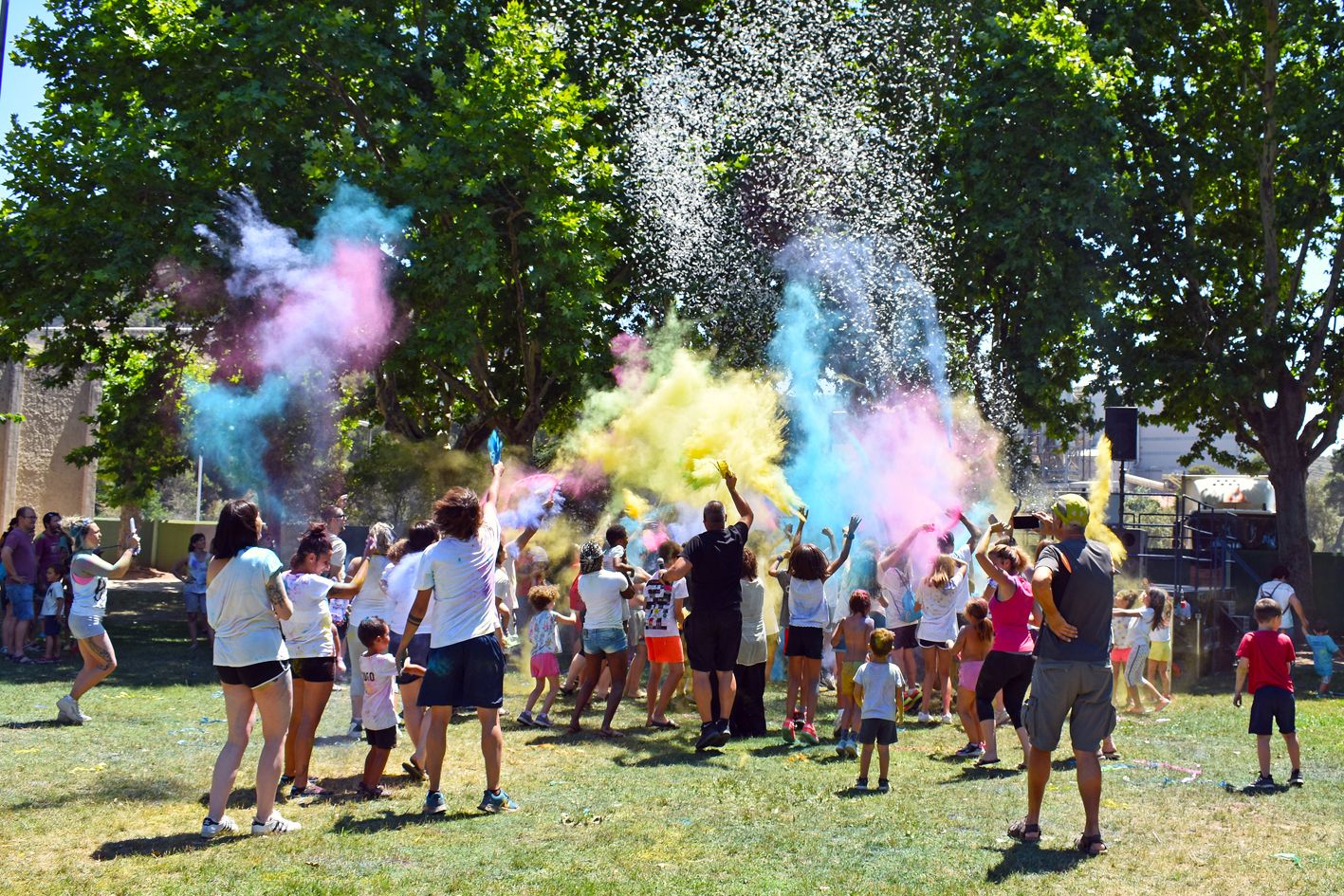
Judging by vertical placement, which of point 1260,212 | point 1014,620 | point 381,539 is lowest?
point 1014,620

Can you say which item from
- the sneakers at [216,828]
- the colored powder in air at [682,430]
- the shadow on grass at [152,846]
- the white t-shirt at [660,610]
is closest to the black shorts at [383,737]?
the sneakers at [216,828]

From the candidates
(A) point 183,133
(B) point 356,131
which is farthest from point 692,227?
(A) point 183,133

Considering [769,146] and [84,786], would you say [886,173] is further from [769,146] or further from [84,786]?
[84,786]

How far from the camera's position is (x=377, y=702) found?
7.23 meters

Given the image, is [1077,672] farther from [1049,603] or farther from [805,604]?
[805,604]

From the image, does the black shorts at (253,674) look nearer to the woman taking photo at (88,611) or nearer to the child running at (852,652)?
the woman taking photo at (88,611)

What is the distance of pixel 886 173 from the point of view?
20016mm

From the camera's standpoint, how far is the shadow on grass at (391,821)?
20.7 feet

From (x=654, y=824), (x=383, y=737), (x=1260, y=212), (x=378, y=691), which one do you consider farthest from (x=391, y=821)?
(x=1260, y=212)

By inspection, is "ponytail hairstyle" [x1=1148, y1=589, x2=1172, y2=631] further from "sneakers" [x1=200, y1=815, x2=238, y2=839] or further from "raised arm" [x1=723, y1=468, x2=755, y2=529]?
"sneakers" [x1=200, y1=815, x2=238, y2=839]

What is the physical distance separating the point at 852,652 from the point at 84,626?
18.7ft

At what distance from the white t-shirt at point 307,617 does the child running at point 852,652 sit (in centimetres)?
382

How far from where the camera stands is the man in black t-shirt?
9.13 m

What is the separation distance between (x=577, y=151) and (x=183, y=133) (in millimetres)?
5333
